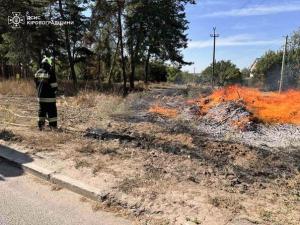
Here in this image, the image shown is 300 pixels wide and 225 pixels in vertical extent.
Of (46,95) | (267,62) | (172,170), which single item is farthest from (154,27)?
(267,62)

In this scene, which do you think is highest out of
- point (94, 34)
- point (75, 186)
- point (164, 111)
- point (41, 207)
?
point (94, 34)

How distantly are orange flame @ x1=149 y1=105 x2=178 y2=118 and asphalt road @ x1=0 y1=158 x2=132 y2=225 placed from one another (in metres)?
7.01

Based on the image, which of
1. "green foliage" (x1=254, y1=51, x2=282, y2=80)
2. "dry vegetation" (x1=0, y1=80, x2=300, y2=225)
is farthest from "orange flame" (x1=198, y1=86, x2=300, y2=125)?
"green foliage" (x1=254, y1=51, x2=282, y2=80)

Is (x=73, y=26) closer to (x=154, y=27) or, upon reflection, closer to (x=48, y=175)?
(x=154, y=27)

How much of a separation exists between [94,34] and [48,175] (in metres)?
38.8

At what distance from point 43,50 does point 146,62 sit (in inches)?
655

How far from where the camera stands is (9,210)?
210 inches

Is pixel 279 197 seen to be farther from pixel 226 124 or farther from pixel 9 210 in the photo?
pixel 226 124

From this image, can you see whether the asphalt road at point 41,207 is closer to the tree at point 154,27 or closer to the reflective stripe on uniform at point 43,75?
the reflective stripe on uniform at point 43,75

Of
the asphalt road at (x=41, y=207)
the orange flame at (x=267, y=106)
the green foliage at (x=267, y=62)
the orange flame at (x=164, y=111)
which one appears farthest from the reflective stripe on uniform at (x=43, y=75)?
the green foliage at (x=267, y=62)

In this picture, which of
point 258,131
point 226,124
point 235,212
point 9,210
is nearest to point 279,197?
point 235,212

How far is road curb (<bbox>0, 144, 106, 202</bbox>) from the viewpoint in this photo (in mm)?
5816

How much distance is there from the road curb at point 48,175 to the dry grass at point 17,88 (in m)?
13.5

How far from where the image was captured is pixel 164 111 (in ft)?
45.1
